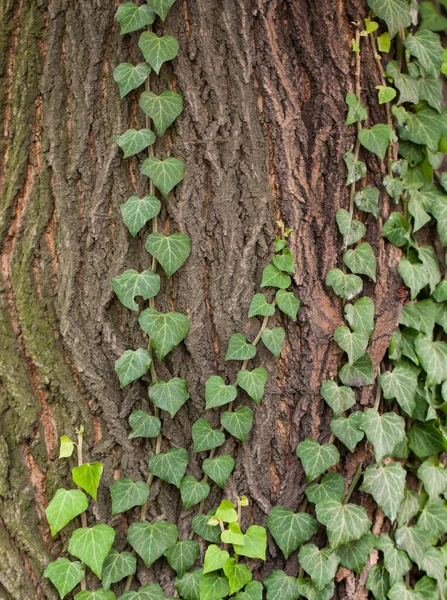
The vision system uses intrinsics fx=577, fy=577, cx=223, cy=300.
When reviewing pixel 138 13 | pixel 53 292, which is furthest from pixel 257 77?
pixel 53 292

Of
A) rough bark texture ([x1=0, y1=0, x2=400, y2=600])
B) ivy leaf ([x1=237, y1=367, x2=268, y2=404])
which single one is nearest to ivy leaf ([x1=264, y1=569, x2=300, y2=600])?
rough bark texture ([x1=0, y1=0, x2=400, y2=600])

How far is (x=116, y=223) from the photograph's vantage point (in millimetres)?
1591

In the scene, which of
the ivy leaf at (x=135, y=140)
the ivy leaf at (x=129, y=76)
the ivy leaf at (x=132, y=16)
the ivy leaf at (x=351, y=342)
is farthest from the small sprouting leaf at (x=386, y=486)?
the ivy leaf at (x=132, y=16)

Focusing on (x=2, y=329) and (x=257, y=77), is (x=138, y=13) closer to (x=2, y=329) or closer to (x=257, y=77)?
(x=257, y=77)

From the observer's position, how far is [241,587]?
1.58m

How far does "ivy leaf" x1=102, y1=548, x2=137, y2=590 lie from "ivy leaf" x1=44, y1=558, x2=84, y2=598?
0.21 feet

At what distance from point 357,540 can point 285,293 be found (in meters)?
0.74

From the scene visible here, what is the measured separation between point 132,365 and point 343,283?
63 cm

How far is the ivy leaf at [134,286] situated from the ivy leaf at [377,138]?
2.32ft

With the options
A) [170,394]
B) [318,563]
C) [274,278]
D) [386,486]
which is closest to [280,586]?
[318,563]

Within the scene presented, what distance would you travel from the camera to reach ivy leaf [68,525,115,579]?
1.50 m

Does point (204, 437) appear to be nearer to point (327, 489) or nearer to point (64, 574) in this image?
point (327, 489)

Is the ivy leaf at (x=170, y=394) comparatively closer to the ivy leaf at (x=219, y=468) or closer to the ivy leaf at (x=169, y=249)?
the ivy leaf at (x=219, y=468)

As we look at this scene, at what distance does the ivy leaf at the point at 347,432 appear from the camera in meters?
1.61
